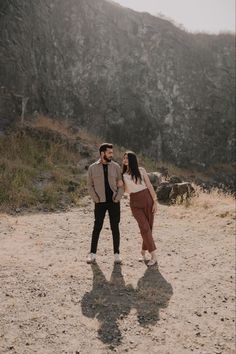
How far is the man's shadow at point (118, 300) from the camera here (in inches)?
260

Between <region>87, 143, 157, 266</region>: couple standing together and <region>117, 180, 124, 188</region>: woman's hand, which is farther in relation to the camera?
<region>117, 180, 124, 188</region>: woman's hand

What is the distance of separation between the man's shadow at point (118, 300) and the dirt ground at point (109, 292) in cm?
2

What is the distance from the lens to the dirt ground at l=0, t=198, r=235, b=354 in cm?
619

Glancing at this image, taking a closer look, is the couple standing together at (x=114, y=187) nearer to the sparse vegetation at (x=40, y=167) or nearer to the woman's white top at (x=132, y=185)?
the woman's white top at (x=132, y=185)

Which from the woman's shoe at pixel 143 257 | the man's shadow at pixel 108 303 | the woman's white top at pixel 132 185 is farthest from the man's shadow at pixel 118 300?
the woman's white top at pixel 132 185

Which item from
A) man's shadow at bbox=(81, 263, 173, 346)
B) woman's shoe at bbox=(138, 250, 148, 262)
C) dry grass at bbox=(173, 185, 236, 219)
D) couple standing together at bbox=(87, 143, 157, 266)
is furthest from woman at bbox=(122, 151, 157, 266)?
dry grass at bbox=(173, 185, 236, 219)

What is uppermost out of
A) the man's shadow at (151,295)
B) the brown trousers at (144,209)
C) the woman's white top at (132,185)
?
the woman's white top at (132,185)

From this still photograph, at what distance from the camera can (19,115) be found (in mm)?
20625

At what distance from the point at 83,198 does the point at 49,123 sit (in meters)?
7.47

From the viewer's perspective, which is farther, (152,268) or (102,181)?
(152,268)

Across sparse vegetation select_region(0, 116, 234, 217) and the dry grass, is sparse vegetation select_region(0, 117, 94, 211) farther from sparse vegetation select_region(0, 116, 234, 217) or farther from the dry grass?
the dry grass

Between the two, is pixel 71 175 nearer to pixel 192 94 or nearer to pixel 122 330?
pixel 122 330

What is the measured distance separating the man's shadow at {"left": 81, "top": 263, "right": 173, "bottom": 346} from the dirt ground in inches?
0.7

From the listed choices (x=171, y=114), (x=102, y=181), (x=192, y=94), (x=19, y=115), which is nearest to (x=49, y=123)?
(x=19, y=115)
